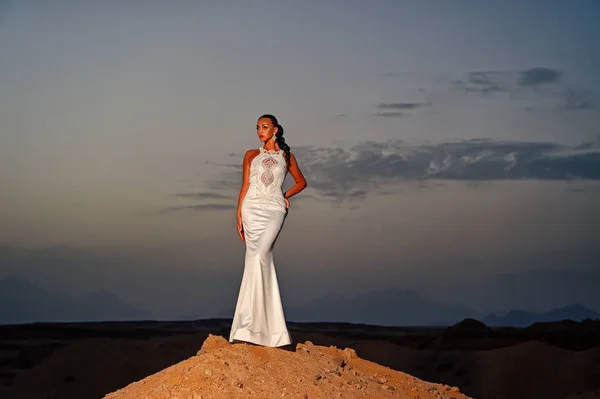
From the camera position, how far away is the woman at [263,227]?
11.1m

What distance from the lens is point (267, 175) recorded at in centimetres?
1150

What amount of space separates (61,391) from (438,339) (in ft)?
53.8

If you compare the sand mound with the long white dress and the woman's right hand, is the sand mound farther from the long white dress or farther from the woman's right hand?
the woman's right hand

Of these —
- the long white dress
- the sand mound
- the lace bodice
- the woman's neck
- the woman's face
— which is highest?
the woman's face

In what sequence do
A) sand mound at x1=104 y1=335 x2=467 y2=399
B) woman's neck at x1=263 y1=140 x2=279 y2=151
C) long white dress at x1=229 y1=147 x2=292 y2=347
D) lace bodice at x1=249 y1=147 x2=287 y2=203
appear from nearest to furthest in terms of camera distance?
sand mound at x1=104 y1=335 x2=467 y2=399, long white dress at x1=229 y1=147 x2=292 y2=347, lace bodice at x1=249 y1=147 x2=287 y2=203, woman's neck at x1=263 y1=140 x2=279 y2=151

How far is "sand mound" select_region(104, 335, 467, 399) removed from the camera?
34.0 feet

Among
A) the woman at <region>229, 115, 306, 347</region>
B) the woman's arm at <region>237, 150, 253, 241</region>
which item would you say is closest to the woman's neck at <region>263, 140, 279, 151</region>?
the woman at <region>229, 115, 306, 347</region>

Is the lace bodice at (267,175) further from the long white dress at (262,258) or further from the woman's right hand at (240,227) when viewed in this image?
the woman's right hand at (240,227)

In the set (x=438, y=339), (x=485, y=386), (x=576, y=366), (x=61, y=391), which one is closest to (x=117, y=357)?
(x=61, y=391)

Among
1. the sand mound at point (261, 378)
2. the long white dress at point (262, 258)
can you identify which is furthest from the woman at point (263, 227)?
the sand mound at point (261, 378)

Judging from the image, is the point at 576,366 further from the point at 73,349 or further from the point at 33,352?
the point at 33,352

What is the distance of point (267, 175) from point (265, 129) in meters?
0.58

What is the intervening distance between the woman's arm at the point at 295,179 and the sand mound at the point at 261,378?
2.01m

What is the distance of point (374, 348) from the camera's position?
83.5 ft
